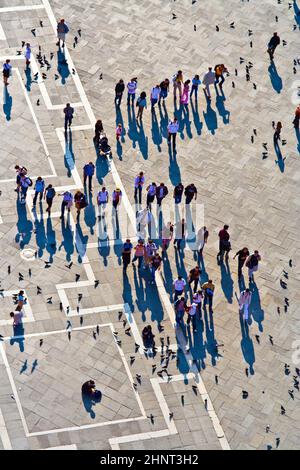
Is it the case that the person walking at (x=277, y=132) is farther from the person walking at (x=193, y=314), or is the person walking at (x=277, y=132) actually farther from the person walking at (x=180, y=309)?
the person walking at (x=180, y=309)

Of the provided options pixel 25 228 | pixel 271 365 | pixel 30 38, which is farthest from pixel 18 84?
pixel 271 365

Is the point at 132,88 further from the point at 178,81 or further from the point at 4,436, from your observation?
the point at 4,436

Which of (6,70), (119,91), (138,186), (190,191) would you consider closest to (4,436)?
(138,186)

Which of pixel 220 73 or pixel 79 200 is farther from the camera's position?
pixel 220 73

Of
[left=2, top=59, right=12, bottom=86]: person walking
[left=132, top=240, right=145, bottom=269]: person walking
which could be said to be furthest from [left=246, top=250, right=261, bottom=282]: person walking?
[left=2, top=59, right=12, bottom=86]: person walking
